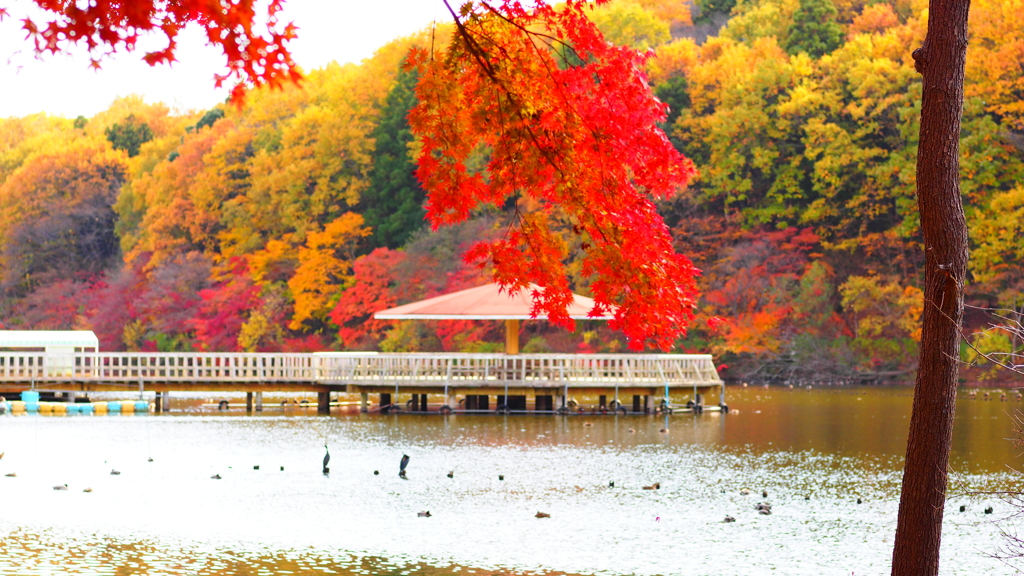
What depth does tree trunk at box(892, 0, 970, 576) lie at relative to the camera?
7.88 metres

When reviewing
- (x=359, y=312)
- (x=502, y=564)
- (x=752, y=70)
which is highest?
(x=752, y=70)

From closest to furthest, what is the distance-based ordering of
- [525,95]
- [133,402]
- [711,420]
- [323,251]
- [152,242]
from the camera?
1. [525,95]
2. [711,420]
3. [133,402]
4. [323,251]
5. [152,242]

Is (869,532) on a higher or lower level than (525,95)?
lower

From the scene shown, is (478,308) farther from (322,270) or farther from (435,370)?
(322,270)

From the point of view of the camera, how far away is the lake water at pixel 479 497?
1261 centimetres

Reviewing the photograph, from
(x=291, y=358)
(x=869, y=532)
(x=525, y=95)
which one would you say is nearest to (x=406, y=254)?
(x=291, y=358)

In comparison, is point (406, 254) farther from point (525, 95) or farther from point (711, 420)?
point (525, 95)

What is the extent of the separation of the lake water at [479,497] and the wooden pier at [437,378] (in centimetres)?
201

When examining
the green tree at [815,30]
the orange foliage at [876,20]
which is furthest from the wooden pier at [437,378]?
the orange foliage at [876,20]

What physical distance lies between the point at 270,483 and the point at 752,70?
113ft

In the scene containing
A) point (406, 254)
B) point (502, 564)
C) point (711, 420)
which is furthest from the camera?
point (406, 254)

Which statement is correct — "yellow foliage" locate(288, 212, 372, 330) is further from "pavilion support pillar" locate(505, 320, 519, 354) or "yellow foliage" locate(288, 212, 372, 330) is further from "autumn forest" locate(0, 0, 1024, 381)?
"pavilion support pillar" locate(505, 320, 519, 354)

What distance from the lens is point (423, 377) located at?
98.2 feet

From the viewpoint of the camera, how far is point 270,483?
18.0 m
